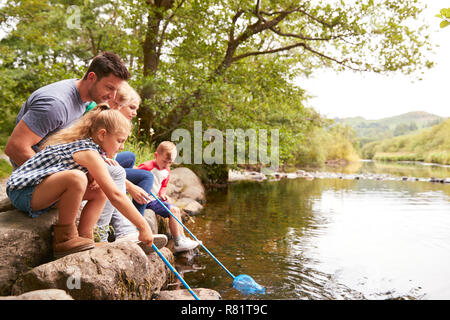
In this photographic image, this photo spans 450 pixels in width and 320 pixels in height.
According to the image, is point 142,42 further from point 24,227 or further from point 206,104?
point 24,227

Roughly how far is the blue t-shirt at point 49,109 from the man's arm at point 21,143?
4 centimetres

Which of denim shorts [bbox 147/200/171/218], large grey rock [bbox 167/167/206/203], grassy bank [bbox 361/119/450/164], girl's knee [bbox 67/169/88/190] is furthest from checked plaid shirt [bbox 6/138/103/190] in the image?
grassy bank [bbox 361/119/450/164]

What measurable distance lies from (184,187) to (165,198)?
3943 millimetres

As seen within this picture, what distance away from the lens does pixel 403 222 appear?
5902 millimetres

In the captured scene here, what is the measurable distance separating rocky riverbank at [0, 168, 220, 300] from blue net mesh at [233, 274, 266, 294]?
332 mm

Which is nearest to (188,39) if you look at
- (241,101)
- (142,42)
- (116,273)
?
(142,42)

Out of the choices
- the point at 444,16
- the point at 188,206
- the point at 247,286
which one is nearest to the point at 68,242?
the point at 247,286

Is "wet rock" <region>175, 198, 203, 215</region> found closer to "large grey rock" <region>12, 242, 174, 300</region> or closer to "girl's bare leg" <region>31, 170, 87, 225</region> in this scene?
"large grey rock" <region>12, 242, 174, 300</region>

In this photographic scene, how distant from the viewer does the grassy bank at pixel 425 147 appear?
35.7 m

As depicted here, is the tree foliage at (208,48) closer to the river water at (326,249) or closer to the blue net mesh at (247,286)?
the river water at (326,249)

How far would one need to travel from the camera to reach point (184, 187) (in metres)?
7.71

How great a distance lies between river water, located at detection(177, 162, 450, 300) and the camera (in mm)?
2973

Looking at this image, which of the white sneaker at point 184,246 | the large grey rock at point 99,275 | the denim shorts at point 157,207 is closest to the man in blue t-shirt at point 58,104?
the large grey rock at point 99,275

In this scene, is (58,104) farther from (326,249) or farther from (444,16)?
(326,249)
